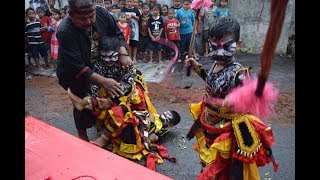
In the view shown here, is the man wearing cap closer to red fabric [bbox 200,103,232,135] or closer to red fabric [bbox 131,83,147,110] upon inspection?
red fabric [bbox 131,83,147,110]

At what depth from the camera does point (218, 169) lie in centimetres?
293

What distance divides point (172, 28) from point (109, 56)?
501cm

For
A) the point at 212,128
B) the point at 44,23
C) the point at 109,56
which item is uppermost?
the point at 44,23

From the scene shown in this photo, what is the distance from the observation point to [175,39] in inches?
346

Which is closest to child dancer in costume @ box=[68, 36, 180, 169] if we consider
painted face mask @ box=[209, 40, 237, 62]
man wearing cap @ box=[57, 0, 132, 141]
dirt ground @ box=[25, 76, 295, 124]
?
man wearing cap @ box=[57, 0, 132, 141]

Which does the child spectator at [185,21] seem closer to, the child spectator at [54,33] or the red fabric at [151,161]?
the child spectator at [54,33]

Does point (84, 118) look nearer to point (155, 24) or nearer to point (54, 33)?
point (155, 24)

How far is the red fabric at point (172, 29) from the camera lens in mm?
8672

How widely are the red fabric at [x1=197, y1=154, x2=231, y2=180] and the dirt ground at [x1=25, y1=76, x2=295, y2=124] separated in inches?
102

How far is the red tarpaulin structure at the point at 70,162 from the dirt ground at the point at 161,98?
10.5 ft

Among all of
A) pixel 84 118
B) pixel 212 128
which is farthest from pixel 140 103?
pixel 212 128

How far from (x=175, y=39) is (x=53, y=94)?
3462 mm
